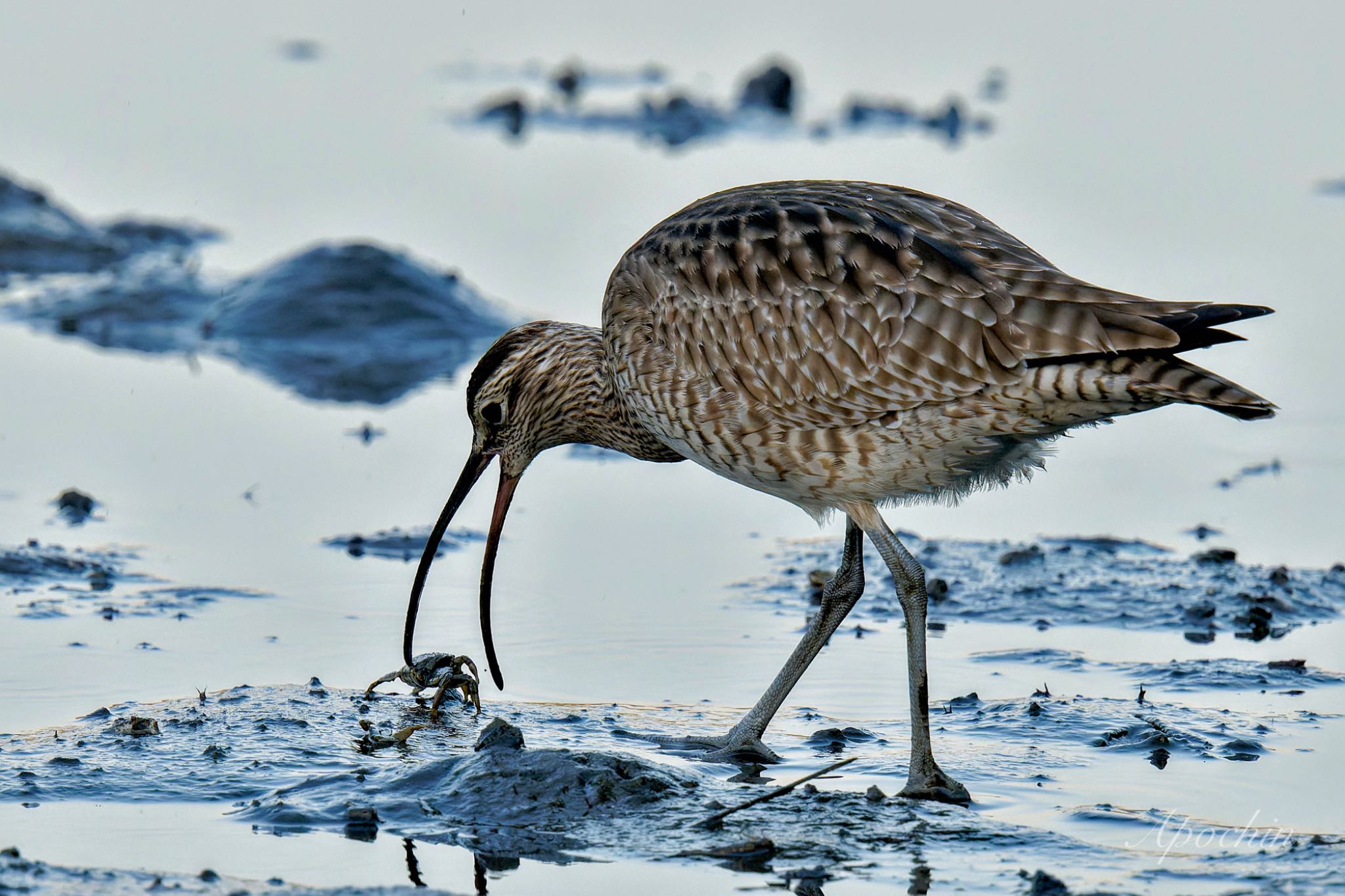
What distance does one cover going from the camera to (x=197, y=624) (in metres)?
7.91

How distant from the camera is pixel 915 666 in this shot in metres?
6.76

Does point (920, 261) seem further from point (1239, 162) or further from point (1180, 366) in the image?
point (1239, 162)

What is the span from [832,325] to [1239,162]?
9.51m

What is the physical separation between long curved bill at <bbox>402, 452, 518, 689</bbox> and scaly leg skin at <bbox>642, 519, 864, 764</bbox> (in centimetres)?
82

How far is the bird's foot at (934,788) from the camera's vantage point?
250 inches

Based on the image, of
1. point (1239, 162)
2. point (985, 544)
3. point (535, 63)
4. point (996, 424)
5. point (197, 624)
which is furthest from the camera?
point (535, 63)

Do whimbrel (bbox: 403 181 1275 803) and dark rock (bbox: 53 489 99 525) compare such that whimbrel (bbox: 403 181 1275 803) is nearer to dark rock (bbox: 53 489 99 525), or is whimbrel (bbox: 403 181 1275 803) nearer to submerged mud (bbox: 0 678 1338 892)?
submerged mud (bbox: 0 678 1338 892)

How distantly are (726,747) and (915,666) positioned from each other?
72 centimetres

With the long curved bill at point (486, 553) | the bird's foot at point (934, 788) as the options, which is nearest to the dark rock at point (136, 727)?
the long curved bill at point (486, 553)

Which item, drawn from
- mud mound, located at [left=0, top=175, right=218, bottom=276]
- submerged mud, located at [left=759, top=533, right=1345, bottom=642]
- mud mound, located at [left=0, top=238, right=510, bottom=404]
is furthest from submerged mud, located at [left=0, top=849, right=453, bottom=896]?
mud mound, located at [left=0, top=175, right=218, bottom=276]

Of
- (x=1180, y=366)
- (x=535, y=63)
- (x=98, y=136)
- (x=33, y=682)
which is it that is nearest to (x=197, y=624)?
(x=33, y=682)

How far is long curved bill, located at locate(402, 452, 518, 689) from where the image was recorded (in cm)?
743

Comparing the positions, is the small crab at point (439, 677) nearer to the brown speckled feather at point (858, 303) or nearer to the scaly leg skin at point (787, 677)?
the scaly leg skin at point (787, 677)

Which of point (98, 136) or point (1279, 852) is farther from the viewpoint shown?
point (98, 136)
